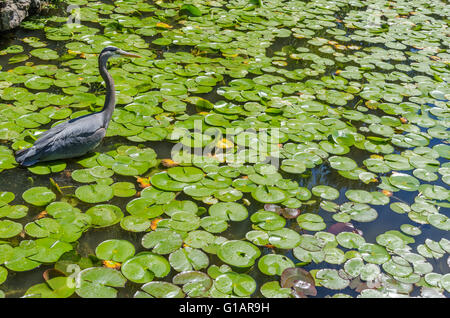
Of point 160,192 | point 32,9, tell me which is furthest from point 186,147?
point 32,9

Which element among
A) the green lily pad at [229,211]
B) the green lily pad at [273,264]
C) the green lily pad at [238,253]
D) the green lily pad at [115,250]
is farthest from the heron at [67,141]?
the green lily pad at [273,264]

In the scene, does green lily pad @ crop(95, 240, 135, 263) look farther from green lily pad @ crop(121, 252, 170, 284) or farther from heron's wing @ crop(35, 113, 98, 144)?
heron's wing @ crop(35, 113, 98, 144)

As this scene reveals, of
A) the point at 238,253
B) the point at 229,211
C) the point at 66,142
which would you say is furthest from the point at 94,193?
the point at 238,253

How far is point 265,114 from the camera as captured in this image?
13.7ft

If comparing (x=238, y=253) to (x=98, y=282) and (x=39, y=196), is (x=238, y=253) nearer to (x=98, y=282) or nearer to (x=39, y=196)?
(x=98, y=282)

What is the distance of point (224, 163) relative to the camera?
11.7 ft

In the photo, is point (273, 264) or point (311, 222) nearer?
point (273, 264)

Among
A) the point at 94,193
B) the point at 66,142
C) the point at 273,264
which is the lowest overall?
the point at 273,264

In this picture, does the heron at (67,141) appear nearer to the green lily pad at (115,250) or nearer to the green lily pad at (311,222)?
the green lily pad at (115,250)

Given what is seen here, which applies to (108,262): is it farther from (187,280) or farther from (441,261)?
(441,261)

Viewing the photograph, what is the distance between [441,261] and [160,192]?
73.3 inches

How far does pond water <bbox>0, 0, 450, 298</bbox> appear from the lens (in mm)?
2689

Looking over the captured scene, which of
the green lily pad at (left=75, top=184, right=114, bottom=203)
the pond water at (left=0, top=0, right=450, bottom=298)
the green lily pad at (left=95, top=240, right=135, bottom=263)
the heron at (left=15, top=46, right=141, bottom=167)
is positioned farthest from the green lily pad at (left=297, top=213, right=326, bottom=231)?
the heron at (left=15, top=46, right=141, bottom=167)

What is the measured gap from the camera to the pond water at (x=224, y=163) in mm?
2689
